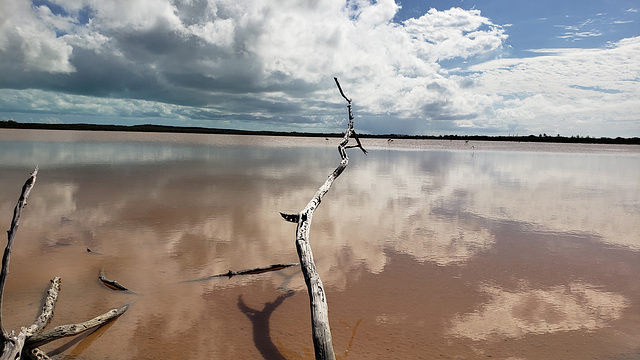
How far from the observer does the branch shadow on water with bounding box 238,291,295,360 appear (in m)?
4.18

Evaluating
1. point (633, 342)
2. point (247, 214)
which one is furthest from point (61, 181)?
point (633, 342)

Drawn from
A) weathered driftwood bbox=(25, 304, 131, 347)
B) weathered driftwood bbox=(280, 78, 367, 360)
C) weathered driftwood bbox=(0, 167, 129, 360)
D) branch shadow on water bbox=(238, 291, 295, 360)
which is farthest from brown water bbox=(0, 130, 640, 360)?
weathered driftwood bbox=(280, 78, 367, 360)

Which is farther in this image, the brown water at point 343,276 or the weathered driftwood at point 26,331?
the brown water at point 343,276

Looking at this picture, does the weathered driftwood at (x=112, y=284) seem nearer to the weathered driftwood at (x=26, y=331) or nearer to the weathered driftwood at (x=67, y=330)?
the weathered driftwood at (x=67, y=330)

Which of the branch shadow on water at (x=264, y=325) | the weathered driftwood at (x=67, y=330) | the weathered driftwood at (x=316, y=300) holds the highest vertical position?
the weathered driftwood at (x=316, y=300)

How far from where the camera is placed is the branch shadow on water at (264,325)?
165 inches

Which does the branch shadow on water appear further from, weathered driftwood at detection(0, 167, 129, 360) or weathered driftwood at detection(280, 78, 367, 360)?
weathered driftwood at detection(0, 167, 129, 360)

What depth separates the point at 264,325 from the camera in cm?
473

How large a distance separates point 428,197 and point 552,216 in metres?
4.25

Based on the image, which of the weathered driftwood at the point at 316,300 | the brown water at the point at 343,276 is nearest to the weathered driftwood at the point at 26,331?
the brown water at the point at 343,276

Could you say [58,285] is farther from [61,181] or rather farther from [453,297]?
[61,181]

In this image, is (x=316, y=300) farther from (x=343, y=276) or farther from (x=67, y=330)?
(x=67, y=330)

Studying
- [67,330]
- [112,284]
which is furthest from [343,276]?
[67,330]

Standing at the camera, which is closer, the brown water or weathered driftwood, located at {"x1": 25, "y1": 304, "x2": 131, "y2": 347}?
weathered driftwood, located at {"x1": 25, "y1": 304, "x2": 131, "y2": 347}
